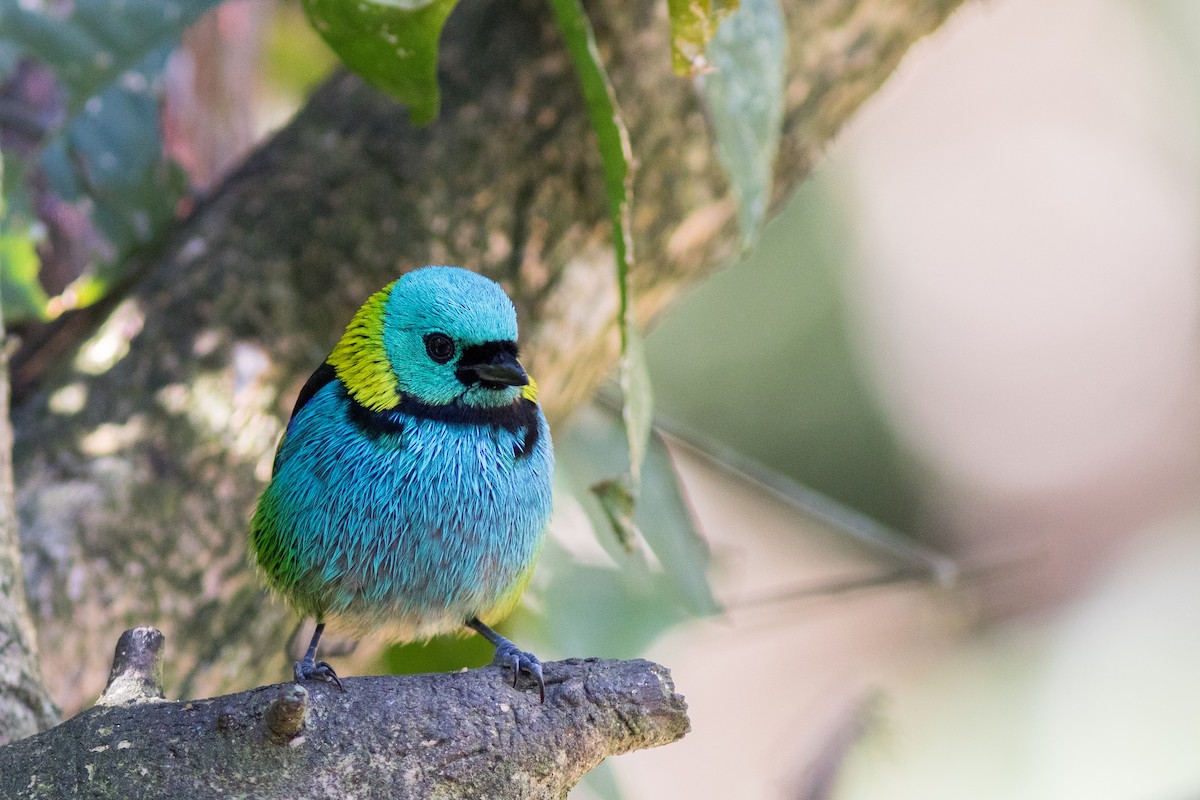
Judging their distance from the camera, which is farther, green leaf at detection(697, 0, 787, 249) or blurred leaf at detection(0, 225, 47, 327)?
blurred leaf at detection(0, 225, 47, 327)

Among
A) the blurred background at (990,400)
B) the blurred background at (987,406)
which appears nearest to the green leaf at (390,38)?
the blurred background at (987,406)

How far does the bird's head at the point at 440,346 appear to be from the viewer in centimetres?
199

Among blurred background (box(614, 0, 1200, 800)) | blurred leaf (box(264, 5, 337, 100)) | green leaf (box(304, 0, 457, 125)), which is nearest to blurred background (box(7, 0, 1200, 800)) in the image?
blurred background (box(614, 0, 1200, 800))

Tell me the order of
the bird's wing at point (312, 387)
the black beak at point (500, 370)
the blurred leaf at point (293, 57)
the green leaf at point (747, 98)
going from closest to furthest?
the black beak at point (500, 370), the bird's wing at point (312, 387), the green leaf at point (747, 98), the blurred leaf at point (293, 57)

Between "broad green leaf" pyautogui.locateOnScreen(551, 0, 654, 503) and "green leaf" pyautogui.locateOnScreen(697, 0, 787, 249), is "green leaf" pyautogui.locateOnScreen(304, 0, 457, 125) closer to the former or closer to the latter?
"broad green leaf" pyautogui.locateOnScreen(551, 0, 654, 503)

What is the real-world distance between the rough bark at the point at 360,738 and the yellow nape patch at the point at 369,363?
21.0 inches

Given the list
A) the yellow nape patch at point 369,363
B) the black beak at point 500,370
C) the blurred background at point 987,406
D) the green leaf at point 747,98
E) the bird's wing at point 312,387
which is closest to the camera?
the black beak at point 500,370

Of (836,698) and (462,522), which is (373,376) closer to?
(462,522)

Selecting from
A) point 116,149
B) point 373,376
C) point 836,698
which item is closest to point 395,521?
point 373,376

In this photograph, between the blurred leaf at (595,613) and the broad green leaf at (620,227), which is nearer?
the broad green leaf at (620,227)

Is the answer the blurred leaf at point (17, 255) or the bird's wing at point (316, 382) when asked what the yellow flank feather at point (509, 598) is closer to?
the bird's wing at point (316, 382)

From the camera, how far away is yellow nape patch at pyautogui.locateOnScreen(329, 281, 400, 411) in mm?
2080

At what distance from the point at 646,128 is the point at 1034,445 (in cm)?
486

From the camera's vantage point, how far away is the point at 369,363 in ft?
6.92
